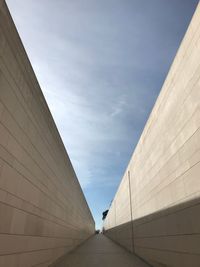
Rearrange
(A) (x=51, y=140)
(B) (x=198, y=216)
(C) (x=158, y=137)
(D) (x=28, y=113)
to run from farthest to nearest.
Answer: (A) (x=51, y=140) → (C) (x=158, y=137) → (D) (x=28, y=113) → (B) (x=198, y=216)

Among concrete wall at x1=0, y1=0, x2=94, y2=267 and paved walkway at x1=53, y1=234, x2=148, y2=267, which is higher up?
concrete wall at x1=0, y1=0, x2=94, y2=267

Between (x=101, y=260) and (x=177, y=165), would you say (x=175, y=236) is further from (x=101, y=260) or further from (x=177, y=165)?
(x=101, y=260)

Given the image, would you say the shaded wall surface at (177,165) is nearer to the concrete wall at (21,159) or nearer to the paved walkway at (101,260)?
the paved walkway at (101,260)

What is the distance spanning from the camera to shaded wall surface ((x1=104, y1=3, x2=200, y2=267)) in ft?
11.8

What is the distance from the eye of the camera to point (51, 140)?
6.20m

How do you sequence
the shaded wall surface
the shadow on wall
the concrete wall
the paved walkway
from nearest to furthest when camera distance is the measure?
the concrete wall, the shadow on wall, the shaded wall surface, the paved walkway

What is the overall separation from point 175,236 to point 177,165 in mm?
1285

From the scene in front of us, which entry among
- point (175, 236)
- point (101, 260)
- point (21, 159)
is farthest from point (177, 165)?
point (101, 260)

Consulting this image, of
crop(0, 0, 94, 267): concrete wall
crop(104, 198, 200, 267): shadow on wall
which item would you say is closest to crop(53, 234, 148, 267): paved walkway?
crop(104, 198, 200, 267): shadow on wall

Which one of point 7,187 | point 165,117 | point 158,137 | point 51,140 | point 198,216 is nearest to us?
point 7,187

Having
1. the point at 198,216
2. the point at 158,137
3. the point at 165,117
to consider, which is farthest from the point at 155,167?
the point at 198,216

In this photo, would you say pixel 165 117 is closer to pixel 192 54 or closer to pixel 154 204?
pixel 192 54

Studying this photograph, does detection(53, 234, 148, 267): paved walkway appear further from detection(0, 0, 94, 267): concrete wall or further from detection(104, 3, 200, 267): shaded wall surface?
detection(0, 0, 94, 267): concrete wall

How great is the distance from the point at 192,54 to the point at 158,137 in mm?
2378
